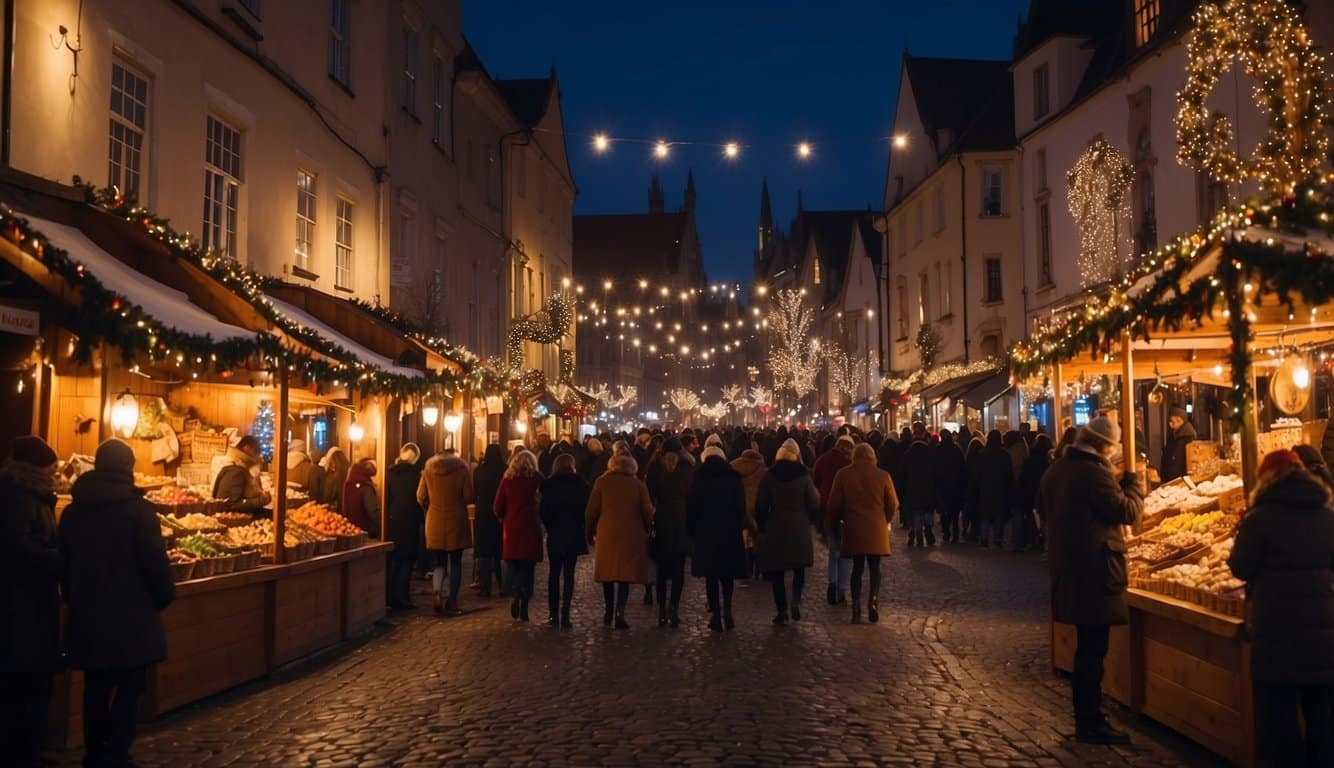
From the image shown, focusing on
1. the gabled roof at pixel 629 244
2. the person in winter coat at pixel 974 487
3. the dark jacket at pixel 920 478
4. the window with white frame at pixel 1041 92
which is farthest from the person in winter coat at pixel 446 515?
the gabled roof at pixel 629 244

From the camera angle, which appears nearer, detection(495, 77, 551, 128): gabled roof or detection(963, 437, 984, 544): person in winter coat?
detection(963, 437, 984, 544): person in winter coat

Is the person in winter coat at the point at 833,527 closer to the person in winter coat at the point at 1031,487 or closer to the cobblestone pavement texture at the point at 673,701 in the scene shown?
the cobblestone pavement texture at the point at 673,701

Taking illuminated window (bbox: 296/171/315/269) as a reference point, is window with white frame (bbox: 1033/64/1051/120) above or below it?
above

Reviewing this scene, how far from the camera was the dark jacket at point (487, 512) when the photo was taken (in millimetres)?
15680

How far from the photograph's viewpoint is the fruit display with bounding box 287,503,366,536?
523 inches

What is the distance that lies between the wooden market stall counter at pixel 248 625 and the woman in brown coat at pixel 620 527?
98.9 inches

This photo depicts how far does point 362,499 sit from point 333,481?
1572mm

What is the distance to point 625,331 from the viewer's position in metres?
98.1

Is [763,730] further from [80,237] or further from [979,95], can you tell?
[979,95]

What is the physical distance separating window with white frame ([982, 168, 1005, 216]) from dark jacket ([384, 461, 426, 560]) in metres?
28.0

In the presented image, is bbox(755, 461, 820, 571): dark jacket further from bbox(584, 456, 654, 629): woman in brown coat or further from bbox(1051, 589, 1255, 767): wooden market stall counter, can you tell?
bbox(1051, 589, 1255, 767): wooden market stall counter

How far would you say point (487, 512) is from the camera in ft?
51.4

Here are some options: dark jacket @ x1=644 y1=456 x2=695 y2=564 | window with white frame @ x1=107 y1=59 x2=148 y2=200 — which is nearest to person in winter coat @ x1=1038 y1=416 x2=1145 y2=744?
dark jacket @ x1=644 y1=456 x2=695 y2=564

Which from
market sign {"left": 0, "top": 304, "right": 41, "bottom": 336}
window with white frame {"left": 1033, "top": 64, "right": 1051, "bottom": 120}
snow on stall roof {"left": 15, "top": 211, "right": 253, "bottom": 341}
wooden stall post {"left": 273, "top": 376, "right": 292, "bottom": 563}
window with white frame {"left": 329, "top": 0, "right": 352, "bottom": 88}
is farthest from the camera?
window with white frame {"left": 1033, "top": 64, "right": 1051, "bottom": 120}
